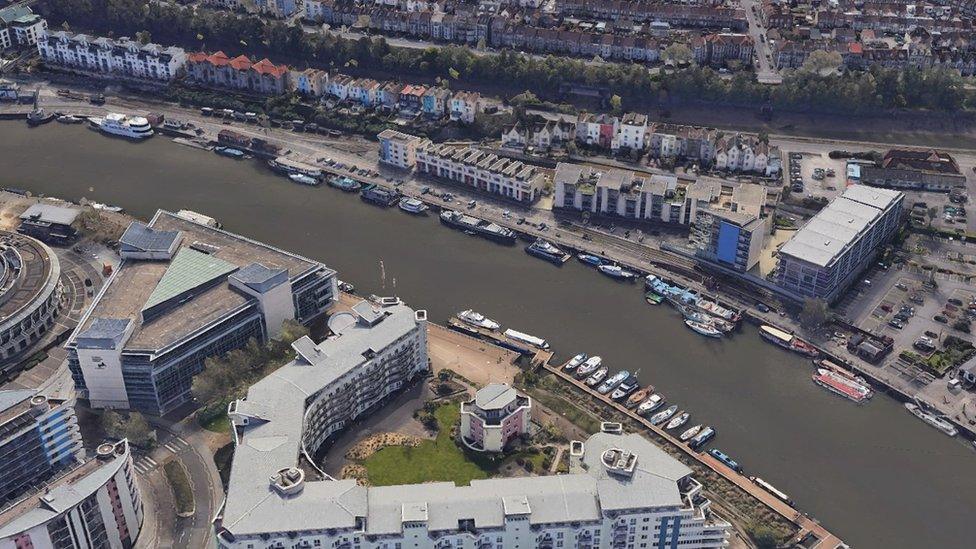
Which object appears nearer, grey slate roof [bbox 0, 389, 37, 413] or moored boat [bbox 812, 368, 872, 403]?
grey slate roof [bbox 0, 389, 37, 413]

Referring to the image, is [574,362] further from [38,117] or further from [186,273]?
[38,117]

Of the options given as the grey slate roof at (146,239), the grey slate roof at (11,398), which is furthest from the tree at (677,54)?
the grey slate roof at (11,398)

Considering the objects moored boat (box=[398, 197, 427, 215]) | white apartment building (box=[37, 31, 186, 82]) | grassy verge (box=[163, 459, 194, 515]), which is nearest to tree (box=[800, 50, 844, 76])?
moored boat (box=[398, 197, 427, 215])

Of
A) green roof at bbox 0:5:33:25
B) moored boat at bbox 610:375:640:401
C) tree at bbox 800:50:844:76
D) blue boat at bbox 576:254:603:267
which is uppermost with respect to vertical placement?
green roof at bbox 0:5:33:25

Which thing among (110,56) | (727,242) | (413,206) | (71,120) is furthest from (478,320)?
(110,56)

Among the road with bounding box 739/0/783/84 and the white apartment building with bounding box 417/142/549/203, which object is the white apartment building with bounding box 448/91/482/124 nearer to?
the white apartment building with bounding box 417/142/549/203

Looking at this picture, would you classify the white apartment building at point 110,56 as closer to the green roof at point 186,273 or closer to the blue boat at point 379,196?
the blue boat at point 379,196

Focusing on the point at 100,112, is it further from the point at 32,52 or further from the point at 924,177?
the point at 924,177
